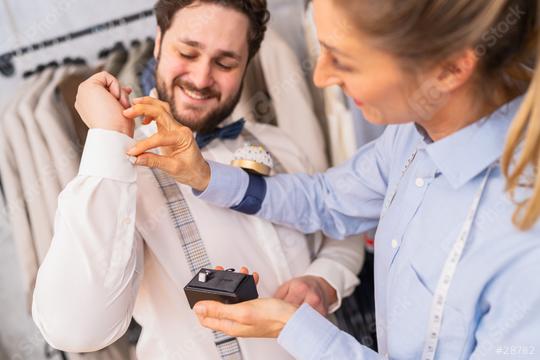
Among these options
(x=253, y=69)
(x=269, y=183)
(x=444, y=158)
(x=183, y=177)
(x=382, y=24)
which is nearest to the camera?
(x=382, y=24)

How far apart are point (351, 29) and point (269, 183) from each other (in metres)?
0.48

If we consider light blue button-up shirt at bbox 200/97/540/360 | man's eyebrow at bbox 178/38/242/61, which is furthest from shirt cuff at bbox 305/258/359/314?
man's eyebrow at bbox 178/38/242/61

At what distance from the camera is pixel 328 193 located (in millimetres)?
1013

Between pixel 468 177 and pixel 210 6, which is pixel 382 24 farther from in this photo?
pixel 210 6

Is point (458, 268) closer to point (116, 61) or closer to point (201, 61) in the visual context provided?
point (201, 61)

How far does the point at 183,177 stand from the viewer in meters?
0.85

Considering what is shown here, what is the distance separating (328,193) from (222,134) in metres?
0.29

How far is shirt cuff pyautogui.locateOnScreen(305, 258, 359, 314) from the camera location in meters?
1.01

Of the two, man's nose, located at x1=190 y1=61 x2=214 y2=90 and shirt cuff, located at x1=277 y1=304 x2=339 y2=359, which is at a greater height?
man's nose, located at x1=190 y1=61 x2=214 y2=90

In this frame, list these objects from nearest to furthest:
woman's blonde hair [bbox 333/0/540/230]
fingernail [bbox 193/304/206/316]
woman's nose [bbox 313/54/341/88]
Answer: woman's blonde hair [bbox 333/0/540/230] → woman's nose [bbox 313/54/341/88] → fingernail [bbox 193/304/206/316]

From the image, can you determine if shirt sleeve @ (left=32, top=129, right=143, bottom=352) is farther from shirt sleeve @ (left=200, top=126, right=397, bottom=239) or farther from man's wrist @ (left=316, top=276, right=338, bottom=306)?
man's wrist @ (left=316, top=276, right=338, bottom=306)

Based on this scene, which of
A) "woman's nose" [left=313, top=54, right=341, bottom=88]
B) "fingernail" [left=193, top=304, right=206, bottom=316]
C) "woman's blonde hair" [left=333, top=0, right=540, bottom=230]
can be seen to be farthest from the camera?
"fingernail" [left=193, top=304, right=206, bottom=316]

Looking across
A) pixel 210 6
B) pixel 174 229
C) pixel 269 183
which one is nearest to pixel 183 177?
pixel 174 229

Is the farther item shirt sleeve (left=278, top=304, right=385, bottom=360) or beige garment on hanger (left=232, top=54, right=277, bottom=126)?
beige garment on hanger (left=232, top=54, right=277, bottom=126)
